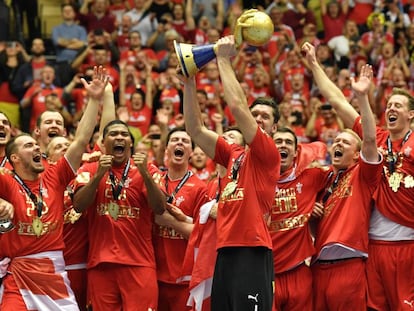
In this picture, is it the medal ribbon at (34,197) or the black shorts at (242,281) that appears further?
the medal ribbon at (34,197)

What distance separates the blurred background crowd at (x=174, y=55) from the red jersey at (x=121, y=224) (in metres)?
4.12

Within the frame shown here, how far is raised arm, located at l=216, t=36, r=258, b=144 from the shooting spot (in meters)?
7.90

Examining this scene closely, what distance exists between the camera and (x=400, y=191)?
9336 mm

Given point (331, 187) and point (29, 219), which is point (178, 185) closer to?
point (331, 187)

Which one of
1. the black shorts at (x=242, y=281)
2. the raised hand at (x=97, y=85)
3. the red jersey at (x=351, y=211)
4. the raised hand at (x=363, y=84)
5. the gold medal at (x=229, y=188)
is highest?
the raised hand at (x=97, y=85)

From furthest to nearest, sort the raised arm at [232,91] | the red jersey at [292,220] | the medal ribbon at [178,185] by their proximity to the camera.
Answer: the medal ribbon at [178,185] → the red jersey at [292,220] → the raised arm at [232,91]

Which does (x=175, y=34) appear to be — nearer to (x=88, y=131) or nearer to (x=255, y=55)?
(x=255, y=55)

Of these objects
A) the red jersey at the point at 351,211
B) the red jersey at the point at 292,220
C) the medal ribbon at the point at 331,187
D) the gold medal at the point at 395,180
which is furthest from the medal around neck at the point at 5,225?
the gold medal at the point at 395,180

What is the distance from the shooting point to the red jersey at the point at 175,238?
9.85m

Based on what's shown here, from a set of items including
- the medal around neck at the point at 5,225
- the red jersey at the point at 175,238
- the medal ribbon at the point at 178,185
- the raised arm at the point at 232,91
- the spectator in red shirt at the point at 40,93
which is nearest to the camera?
the raised arm at the point at 232,91

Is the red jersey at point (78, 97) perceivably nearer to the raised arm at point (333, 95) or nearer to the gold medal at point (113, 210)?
the gold medal at point (113, 210)

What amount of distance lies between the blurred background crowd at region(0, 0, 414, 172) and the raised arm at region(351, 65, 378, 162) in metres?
4.72

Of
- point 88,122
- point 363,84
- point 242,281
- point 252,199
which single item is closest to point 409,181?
point 363,84

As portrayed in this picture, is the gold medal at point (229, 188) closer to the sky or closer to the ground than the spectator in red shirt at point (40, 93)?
closer to the ground
